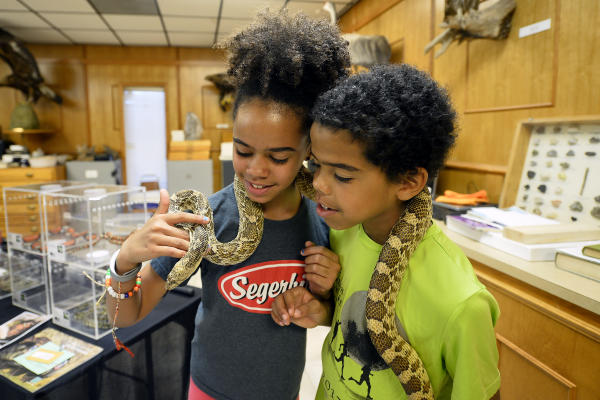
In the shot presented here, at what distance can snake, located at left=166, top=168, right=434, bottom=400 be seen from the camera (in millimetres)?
826

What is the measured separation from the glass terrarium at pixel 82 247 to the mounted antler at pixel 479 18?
2549mm

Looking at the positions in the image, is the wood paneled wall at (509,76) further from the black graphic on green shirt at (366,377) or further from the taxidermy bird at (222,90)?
the taxidermy bird at (222,90)

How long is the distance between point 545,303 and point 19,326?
7.86 feet

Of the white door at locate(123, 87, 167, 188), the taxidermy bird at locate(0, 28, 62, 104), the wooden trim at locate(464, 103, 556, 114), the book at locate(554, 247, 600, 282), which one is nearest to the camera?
the book at locate(554, 247, 600, 282)

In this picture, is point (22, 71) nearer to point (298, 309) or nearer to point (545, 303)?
point (298, 309)

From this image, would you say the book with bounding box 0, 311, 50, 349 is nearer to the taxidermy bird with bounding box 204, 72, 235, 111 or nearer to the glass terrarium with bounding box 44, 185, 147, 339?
the glass terrarium with bounding box 44, 185, 147, 339

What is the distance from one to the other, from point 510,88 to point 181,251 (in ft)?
8.72

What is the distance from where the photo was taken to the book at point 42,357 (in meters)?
1.40

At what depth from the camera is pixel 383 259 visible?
0.89m

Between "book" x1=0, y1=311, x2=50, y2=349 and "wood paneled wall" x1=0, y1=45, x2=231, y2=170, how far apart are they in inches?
269

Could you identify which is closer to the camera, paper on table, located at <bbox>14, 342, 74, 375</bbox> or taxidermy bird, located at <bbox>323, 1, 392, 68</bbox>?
paper on table, located at <bbox>14, 342, 74, 375</bbox>

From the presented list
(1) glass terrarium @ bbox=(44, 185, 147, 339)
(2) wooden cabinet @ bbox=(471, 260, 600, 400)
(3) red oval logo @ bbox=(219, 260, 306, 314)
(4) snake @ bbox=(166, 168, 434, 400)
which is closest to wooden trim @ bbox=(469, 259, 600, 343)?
(2) wooden cabinet @ bbox=(471, 260, 600, 400)

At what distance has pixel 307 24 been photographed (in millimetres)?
1039

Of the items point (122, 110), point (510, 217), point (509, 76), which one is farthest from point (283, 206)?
point (122, 110)
